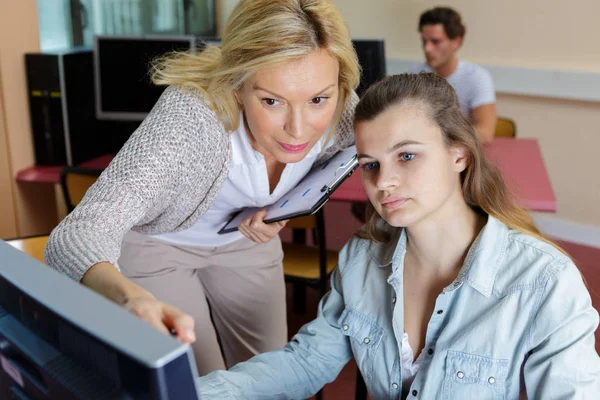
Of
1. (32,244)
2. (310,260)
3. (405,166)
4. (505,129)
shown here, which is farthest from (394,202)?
(505,129)

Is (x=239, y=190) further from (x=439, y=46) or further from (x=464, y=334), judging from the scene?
(x=439, y=46)

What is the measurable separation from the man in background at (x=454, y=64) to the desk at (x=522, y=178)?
1.08 feet

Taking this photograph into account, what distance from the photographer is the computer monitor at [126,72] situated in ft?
10.6

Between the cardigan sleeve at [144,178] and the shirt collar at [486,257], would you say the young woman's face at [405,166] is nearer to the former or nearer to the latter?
the shirt collar at [486,257]

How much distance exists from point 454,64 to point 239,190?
241 cm

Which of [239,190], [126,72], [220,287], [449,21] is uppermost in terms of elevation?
[449,21]

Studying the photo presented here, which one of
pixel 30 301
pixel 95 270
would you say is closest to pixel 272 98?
pixel 95 270

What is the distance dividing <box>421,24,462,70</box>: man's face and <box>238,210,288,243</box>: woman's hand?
2.35 m

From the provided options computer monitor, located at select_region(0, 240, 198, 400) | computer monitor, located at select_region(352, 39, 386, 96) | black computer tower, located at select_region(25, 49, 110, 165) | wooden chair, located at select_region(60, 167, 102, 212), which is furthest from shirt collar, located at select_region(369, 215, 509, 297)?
black computer tower, located at select_region(25, 49, 110, 165)

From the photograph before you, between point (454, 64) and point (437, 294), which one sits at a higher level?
point (454, 64)

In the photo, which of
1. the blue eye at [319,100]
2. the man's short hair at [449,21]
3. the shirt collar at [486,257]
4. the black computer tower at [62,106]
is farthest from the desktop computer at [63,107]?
the shirt collar at [486,257]

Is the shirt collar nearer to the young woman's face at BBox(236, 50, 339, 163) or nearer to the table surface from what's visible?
the young woman's face at BBox(236, 50, 339, 163)

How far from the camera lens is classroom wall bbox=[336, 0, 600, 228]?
3.93m

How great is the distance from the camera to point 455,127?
1251 mm
